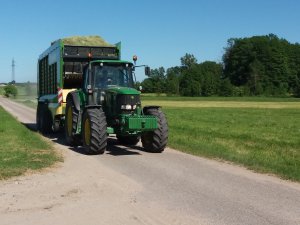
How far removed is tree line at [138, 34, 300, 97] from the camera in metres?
129

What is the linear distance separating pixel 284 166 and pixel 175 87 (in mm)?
120057

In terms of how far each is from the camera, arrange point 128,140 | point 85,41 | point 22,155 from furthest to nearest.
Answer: point 85,41
point 128,140
point 22,155

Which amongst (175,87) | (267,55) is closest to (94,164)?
(175,87)

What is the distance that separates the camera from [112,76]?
1435 centimetres

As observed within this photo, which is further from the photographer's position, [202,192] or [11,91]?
[11,91]

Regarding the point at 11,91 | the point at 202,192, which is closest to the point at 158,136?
the point at 202,192

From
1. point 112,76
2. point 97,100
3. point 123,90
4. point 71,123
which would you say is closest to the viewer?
point 123,90

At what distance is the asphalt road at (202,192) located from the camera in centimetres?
660

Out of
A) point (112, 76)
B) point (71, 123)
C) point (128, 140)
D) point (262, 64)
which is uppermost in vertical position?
point (262, 64)

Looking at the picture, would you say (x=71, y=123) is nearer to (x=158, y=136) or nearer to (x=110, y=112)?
(x=110, y=112)

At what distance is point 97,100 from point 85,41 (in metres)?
3.89

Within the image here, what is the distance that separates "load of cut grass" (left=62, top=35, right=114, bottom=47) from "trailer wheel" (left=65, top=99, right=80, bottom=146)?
253cm

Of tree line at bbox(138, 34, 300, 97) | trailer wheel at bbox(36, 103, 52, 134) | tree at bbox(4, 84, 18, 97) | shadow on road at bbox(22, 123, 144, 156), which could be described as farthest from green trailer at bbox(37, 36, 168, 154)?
tree line at bbox(138, 34, 300, 97)

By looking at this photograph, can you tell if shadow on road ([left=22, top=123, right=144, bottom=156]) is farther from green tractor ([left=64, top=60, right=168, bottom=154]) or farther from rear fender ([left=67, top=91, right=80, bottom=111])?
rear fender ([left=67, top=91, right=80, bottom=111])
